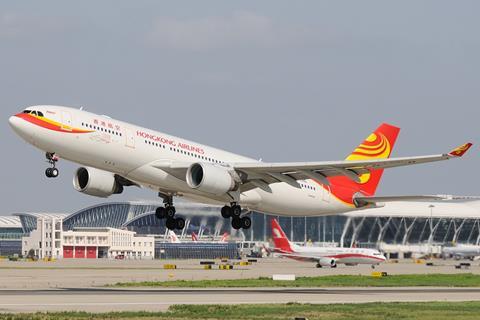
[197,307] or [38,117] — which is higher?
[38,117]

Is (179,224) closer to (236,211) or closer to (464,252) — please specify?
(236,211)

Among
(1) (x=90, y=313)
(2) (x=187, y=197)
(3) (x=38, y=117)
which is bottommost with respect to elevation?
(1) (x=90, y=313)

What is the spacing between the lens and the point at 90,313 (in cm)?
4050

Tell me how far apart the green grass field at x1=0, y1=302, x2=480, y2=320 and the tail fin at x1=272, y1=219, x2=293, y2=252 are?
240 feet

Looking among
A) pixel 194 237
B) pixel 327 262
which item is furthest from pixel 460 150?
pixel 194 237

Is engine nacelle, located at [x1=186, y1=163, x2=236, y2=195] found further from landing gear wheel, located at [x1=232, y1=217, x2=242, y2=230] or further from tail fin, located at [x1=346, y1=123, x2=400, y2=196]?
tail fin, located at [x1=346, y1=123, x2=400, y2=196]

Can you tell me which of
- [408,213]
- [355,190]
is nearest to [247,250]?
[408,213]

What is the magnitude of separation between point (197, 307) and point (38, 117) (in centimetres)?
1562

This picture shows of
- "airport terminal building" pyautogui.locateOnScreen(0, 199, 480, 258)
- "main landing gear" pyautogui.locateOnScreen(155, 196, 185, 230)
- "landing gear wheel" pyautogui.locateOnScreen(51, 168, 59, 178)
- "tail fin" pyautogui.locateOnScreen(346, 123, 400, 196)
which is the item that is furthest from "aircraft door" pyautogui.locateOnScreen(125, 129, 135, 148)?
"airport terminal building" pyautogui.locateOnScreen(0, 199, 480, 258)

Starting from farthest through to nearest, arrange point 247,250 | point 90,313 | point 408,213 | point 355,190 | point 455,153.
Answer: point 408,213 → point 247,250 → point 355,190 → point 455,153 → point 90,313

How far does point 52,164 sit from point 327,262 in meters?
68.8

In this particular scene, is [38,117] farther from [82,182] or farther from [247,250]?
[247,250]

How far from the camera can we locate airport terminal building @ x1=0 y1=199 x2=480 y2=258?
387 feet

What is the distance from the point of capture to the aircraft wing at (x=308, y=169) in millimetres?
57656
